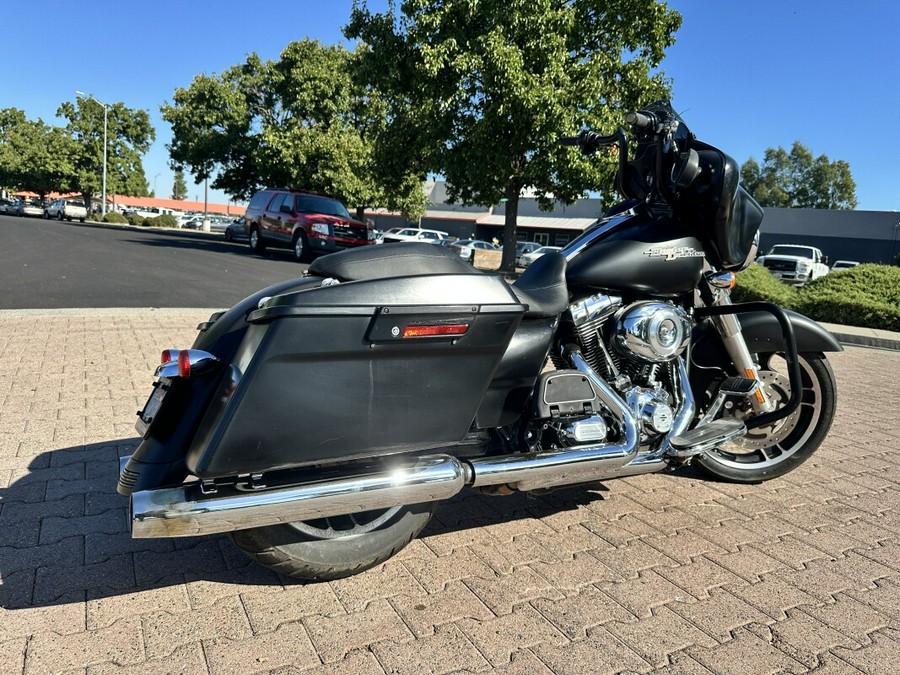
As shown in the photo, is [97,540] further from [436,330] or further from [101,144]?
[101,144]

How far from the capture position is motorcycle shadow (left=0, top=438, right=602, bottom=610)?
2.49 meters

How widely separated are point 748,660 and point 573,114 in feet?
50.2

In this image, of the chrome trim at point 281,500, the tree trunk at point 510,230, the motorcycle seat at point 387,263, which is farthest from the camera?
the tree trunk at point 510,230

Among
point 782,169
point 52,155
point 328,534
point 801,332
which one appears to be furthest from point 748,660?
point 782,169

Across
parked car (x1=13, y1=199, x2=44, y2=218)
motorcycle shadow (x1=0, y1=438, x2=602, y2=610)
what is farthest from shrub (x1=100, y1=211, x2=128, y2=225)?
motorcycle shadow (x1=0, y1=438, x2=602, y2=610)

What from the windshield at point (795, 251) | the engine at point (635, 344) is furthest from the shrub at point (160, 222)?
the engine at point (635, 344)

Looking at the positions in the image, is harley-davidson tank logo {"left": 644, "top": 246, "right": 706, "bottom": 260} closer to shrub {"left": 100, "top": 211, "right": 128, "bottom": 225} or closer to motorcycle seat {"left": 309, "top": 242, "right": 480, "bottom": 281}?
motorcycle seat {"left": 309, "top": 242, "right": 480, "bottom": 281}

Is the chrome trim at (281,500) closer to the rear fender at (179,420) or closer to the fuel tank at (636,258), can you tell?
the rear fender at (179,420)

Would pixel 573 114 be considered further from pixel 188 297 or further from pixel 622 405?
pixel 622 405

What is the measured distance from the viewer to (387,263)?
2369 millimetres

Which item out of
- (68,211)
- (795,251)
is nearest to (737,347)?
(795,251)

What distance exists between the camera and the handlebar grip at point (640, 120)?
115 inches

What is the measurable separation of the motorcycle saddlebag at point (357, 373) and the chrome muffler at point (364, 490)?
8 cm

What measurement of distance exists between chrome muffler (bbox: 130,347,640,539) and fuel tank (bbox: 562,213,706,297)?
2.03 ft
